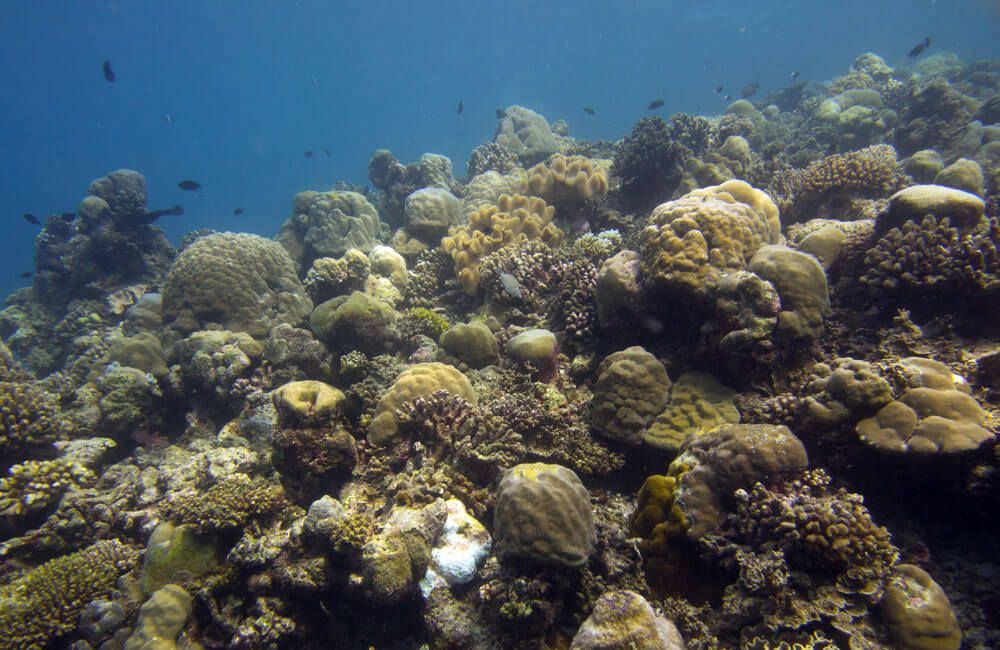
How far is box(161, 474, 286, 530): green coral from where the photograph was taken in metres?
4.88

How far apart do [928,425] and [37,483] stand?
11.1m

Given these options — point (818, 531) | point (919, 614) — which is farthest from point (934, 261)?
point (919, 614)

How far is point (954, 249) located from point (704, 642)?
5.40 meters

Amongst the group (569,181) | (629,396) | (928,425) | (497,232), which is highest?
(569,181)

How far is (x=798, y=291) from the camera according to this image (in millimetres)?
5180

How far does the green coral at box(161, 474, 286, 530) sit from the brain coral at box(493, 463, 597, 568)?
9.44ft

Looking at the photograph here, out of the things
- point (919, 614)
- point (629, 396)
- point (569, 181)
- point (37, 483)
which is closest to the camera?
point (919, 614)

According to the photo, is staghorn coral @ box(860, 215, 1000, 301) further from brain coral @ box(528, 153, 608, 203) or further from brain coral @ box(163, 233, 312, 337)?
brain coral @ box(163, 233, 312, 337)

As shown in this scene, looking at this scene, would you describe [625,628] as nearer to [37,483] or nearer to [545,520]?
[545,520]

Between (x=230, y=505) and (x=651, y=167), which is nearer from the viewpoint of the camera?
(x=230, y=505)

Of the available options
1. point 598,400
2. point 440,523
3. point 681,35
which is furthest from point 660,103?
point 681,35

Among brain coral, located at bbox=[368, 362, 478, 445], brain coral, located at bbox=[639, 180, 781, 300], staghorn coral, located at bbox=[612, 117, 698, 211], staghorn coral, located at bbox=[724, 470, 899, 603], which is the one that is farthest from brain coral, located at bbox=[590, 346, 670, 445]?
staghorn coral, located at bbox=[612, 117, 698, 211]

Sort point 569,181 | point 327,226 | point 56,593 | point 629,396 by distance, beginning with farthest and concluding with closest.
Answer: point 327,226, point 569,181, point 629,396, point 56,593

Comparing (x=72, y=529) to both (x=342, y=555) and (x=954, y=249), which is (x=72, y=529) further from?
(x=954, y=249)
